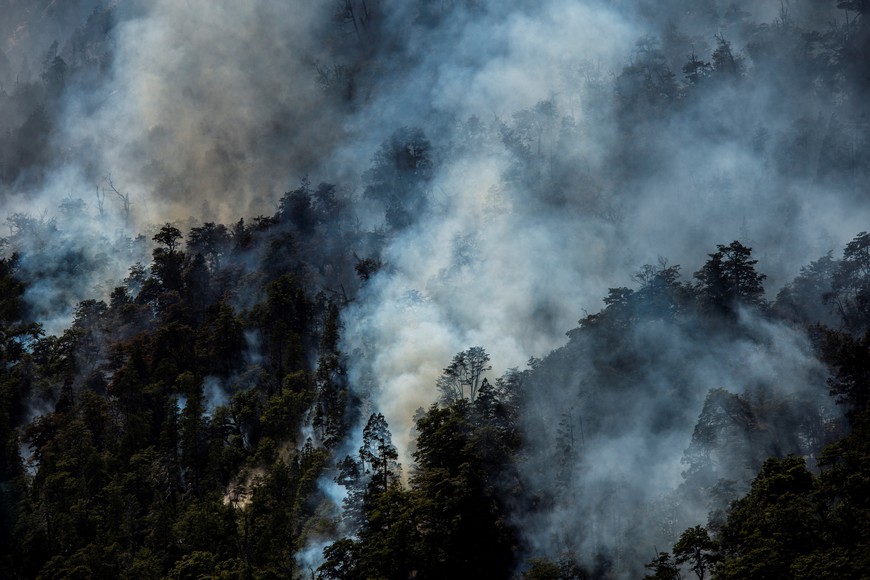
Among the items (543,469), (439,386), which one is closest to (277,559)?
(543,469)

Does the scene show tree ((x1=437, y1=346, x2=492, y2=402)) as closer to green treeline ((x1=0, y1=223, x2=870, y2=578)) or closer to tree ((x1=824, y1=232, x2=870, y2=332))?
green treeline ((x1=0, y1=223, x2=870, y2=578))

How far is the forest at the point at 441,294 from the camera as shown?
54250mm

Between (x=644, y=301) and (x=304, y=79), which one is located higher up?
(x=304, y=79)

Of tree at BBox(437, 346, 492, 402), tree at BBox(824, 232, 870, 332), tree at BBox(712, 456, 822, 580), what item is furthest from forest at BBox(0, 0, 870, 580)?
tree at BBox(437, 346, 492, 402)

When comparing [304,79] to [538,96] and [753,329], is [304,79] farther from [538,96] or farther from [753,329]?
[753,329]

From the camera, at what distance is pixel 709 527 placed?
48031mm

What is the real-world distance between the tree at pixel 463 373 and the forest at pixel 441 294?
15.0 inches

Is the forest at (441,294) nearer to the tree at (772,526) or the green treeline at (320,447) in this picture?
the tree at (772,526)

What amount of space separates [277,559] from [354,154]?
227ft

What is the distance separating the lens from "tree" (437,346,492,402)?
71000mm

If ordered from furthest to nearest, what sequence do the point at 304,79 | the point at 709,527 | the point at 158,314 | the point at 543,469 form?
1. the point at 304,79
2. the point at 158,314
3. the point at 543,469
4. the point at 709,527

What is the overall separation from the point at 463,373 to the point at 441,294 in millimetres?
15033

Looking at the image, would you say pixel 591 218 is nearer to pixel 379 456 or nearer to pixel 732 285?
pixel 732 285

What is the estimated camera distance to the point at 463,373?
7269 centimetres
